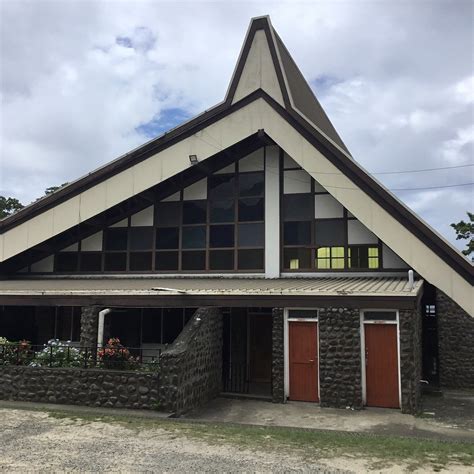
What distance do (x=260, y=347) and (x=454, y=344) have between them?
258 inches

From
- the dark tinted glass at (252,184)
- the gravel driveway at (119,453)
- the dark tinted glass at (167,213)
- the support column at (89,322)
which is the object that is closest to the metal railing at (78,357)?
the support column at (89,322)

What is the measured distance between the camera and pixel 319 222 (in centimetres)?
1603

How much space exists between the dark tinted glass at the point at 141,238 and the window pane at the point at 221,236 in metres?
2.26

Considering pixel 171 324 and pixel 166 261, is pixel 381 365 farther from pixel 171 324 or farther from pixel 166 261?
pixel 166 261

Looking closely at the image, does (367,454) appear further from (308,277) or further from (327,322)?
(308,277)

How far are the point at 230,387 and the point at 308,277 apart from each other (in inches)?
163

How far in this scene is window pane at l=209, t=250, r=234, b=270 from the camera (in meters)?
16.8

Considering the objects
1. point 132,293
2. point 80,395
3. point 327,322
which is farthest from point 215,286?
point 80,395

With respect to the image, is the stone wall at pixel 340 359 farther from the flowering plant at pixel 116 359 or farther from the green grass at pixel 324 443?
the flowering plant at pixel 116 359

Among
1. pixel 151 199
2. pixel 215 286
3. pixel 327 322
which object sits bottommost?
pixel 327 322

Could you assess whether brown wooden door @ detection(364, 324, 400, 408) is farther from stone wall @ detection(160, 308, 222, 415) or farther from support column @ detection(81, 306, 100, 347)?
support column @ detection(81, 306, 100, 347)

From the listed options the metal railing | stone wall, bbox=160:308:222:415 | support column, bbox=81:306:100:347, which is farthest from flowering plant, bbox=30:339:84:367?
stone wall, bbox=160:308:222:415

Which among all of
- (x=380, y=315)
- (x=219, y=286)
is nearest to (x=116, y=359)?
(x=219, y=286)

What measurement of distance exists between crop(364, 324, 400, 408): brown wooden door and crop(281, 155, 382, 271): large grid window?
11.8 feet
